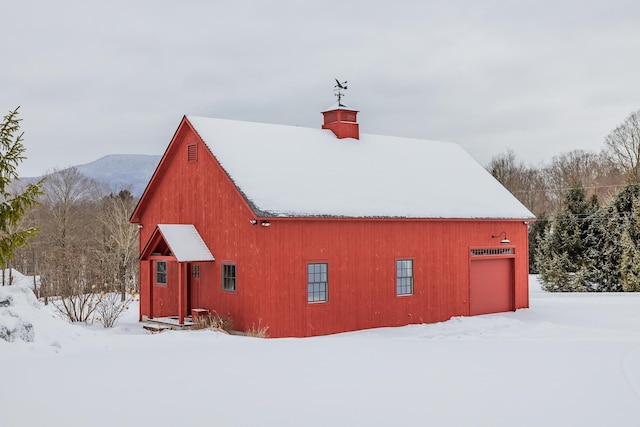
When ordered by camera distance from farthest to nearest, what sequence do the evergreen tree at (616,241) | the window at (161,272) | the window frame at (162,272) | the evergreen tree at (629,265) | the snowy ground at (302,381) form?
the evergreen tree at (616,241) → the evergreen tree at (629,265) → the window at (161,272) → the window frame at (162,272) → the snowy ground at (302,381)

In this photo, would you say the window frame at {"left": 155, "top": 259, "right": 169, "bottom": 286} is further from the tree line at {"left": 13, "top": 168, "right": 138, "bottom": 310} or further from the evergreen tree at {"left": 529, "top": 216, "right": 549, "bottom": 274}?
the evergreen tree at {"left": 529, "top": 216, "right": 549, "bottom": 274}

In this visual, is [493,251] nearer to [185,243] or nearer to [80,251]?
[185,243]

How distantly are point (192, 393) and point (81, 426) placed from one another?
65.3 inches

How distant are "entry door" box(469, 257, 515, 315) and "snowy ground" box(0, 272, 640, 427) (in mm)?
8161

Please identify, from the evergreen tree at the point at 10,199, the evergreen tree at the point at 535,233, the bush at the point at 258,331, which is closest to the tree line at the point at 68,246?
the evergreen tree at the point at 10,199

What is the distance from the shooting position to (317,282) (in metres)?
18.7

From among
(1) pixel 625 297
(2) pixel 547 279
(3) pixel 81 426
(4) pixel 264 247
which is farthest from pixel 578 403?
(2) pixel 547 279

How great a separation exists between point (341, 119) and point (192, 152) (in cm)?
595

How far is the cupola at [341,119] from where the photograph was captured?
23.9 metres

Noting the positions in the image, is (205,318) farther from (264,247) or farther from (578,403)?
(578,403)

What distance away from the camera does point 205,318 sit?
18781mm

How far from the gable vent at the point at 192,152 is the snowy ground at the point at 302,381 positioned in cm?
693

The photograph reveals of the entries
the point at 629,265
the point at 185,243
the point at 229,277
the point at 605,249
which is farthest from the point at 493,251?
the point at 605,249

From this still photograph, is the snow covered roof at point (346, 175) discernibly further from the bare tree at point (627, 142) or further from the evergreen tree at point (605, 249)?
the bare tree at point (627, 142)
